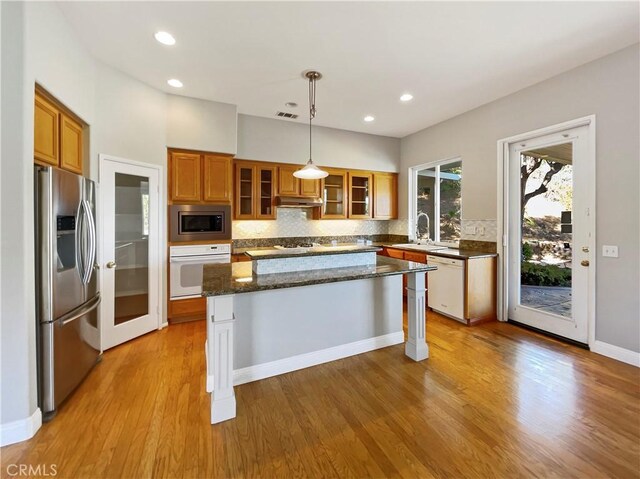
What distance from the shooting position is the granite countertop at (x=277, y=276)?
1943mm

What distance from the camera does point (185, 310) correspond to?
3820 millimetres

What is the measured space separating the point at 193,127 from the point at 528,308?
4866 mm

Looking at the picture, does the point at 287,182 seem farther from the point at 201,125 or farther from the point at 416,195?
the point at 416,195

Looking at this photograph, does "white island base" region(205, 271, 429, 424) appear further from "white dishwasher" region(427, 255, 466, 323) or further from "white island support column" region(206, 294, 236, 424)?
"white dishwasher" region(427, 255, 466, 323)

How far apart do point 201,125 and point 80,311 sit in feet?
8.49

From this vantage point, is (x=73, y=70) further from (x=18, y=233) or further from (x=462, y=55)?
(x=462, y=55)

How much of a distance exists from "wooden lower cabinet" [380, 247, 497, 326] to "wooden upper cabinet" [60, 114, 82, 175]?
14.0 feet

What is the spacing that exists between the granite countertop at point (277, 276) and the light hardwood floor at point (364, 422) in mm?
895

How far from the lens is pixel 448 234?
4.94m

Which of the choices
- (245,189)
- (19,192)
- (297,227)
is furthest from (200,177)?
(19,192)

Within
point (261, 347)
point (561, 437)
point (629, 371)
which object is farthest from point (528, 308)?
point (261, 347)

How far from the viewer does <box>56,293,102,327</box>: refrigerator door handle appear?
2.11 metres

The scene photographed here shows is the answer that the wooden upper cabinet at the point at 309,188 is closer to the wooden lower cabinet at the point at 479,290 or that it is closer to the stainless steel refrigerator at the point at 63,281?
the wooden lower cabinet at the point at 479,290

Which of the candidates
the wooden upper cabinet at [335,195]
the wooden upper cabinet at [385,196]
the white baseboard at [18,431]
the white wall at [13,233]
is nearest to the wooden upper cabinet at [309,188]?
the wooden upper cabinet at [335,195]
